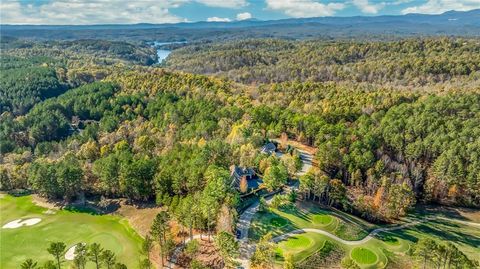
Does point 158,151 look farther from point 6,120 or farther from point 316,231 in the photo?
point 6,120

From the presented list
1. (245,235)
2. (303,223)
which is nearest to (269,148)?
(303,223)

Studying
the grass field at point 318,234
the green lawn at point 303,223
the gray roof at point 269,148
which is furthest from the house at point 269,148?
the green lawn at point 303,223

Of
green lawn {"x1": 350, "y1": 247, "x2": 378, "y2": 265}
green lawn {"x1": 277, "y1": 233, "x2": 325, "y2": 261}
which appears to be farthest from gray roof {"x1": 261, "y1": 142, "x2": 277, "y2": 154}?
green lawn {"x1": 350, "y1": 247, "x2": 378, "y2": 265}

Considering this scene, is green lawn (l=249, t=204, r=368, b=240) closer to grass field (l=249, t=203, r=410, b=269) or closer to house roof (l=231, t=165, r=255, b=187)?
grass field (l=249, t=203, r=410, b=269)

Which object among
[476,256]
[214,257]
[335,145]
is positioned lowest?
[476,256]

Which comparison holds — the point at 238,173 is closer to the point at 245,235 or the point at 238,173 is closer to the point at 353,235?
the point at 245,235

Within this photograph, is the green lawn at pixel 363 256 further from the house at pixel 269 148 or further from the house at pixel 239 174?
the house at pixel 269 148

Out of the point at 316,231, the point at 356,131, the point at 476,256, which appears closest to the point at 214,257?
the point at 316,231
